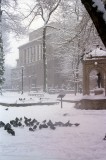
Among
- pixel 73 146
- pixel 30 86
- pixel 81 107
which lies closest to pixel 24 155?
pixel 73 146

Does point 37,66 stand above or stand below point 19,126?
above

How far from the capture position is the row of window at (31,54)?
67213 millimetres

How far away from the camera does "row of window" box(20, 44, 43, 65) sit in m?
67.2

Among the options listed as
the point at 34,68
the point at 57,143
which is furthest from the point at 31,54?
the point at 57,143

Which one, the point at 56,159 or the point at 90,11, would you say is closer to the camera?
the point at 90,11

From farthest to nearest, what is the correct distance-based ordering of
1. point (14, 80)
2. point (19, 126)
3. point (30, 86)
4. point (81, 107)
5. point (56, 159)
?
1. point (14, 80)
2. point (30, 86)
3. point (81, 107)
4. point (19, 126)
5. point (56, 159)

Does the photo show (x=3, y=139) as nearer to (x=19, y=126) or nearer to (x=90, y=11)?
(x=19, y=126)

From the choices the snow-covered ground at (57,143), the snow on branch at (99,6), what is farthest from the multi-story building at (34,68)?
the snow on branch at (99,6)

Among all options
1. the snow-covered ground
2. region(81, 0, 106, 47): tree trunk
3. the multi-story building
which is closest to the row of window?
the multi-story building

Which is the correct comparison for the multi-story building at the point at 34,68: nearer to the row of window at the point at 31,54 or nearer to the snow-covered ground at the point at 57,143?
the row of window at the point at 31,54

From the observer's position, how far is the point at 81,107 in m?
21.3

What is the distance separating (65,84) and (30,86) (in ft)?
30.3

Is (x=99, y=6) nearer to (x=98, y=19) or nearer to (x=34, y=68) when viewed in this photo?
(x=98, y=19)

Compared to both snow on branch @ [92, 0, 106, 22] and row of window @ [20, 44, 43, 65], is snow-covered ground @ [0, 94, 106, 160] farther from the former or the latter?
row of window @ [20, 44, 43, 65]
